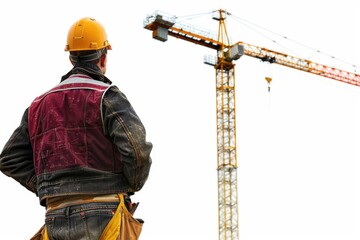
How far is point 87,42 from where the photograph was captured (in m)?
5.02

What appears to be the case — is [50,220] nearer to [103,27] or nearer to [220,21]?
[103,27]

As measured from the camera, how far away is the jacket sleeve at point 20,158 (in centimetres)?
514

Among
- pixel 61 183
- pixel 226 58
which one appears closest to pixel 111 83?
pixel 61 183

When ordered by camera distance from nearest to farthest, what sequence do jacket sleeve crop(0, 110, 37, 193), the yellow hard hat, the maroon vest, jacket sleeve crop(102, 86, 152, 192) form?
1. jacket sleeve crop(102, 86, 152, 192)
2. the maroon vest
3. the yellow hard hat
4. jacket sleeve crop(0, 110, 37, 193)

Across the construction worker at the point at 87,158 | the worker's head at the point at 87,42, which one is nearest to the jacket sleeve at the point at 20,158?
the construction worker at the point at 87,158

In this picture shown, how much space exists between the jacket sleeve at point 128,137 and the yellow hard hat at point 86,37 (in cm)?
44

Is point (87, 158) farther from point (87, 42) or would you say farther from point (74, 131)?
point (87, 42)

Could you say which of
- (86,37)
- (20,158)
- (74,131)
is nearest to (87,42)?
(86,37)

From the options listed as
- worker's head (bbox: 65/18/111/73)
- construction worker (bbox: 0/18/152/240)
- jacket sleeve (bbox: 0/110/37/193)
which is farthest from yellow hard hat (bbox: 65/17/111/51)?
jacket sleeve (bbox: 0/110/37/193)

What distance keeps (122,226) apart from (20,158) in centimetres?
91

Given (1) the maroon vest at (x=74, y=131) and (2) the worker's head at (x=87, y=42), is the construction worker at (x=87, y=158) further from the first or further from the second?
(2) the worker's head at (x=87, y=42)

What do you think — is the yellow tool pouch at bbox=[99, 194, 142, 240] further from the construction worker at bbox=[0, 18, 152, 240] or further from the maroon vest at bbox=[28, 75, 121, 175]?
the maroon vest at bbox=[28, 75, 121, 175]

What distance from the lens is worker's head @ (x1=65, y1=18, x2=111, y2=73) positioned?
5016 millimetres

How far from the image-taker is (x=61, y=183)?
15.7ft
